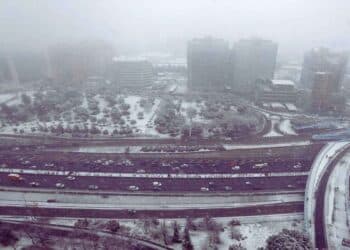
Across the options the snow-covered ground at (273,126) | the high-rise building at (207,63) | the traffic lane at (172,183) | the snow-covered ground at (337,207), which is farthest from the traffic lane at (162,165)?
the high-rise building at (207,63)

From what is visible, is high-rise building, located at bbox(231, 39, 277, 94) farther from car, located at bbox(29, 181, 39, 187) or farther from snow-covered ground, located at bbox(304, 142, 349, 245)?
car, located at bbox(29, 181, 39, 187)

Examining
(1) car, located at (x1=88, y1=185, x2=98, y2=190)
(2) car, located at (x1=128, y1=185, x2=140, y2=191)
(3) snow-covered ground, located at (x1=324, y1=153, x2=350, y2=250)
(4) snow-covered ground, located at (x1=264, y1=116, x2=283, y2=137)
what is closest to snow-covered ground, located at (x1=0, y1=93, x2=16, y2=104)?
(1) car, located at (x1=88, y1=185, x2=98, y2=190)

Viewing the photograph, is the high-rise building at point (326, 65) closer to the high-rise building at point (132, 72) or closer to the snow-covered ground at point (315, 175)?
the snow-covered ground at point (315, 175)

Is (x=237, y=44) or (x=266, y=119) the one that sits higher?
(x=237, y=44)

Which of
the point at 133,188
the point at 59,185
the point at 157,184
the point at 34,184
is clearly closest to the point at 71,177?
the point at 59,185

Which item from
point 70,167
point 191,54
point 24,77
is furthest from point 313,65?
point 24,77

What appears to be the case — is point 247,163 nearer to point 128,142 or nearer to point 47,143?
point 128,142
